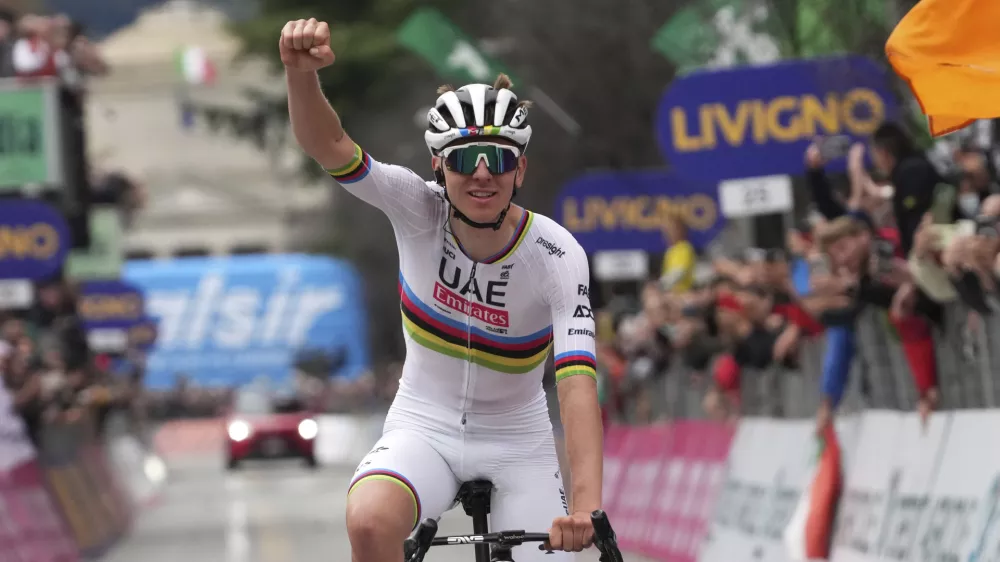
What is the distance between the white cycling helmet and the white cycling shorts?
39.1 inches

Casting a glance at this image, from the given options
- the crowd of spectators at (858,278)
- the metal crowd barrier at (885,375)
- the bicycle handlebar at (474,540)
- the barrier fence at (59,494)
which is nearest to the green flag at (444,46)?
the barrier fence at (59,494)

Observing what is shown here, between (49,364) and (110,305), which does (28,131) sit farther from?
(110,305)

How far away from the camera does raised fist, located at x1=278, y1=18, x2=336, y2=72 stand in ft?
20.5

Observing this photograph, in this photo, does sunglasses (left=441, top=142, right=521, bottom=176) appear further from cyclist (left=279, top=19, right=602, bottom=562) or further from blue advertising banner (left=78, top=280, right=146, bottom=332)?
blue advertising banner (left=78, top=280, right=146, bottom=332)

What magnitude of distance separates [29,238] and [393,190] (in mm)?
17921

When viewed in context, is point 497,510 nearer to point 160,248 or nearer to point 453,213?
point 453,213

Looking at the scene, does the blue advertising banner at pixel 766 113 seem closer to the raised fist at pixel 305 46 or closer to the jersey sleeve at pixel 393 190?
the jersey sleeve at pixel 393 190

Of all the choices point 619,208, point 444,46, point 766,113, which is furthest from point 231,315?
point 766,113

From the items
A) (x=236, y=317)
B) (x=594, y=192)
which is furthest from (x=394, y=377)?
(x=594, y=192)

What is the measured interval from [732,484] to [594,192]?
1242 centimetres

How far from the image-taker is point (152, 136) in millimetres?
108625

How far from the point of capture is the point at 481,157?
6555mm

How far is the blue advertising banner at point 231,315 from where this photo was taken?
82812 millimetres

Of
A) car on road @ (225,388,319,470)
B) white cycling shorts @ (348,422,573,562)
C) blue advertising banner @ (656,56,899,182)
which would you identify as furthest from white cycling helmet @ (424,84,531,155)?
car on road @ (225,388,319,470)
